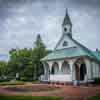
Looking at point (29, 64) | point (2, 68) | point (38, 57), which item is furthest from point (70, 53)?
point (2, 68)

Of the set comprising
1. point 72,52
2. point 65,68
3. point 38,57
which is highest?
point 72,52

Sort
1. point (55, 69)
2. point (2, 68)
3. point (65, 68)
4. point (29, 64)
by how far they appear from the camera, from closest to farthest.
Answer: point (65, 68) < point (55, 69) < point (29, 64) < point (2, 68)

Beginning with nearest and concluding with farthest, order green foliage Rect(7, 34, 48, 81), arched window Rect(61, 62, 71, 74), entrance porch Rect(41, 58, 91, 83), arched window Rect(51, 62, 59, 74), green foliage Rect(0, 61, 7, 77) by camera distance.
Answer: entrance porch Rect(41, 58, 91, 83)
arched window Rect(61, 62, 71, 74)
arched window Rect(51, 62, 59, 74)
green foliage Rect(7, 34, 48, 81)
green foliage Rect(0, 61, 7, 77)

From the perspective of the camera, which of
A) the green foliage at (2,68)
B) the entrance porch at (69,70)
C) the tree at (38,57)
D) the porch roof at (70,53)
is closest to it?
the porch roof at (70,53)

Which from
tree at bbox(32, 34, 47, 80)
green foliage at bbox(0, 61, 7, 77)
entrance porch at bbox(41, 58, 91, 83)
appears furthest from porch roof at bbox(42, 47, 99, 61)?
green foliage at bbox(0, 61, 7, 77)

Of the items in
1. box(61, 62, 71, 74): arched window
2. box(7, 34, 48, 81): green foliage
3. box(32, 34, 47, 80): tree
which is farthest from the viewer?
box(32, 34, 47, 80): tree

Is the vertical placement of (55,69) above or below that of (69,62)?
below

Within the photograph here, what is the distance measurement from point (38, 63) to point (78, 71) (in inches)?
145

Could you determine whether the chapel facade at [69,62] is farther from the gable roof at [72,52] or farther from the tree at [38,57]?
the tree at [38,57]

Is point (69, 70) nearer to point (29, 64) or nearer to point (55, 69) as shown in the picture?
point (55, 69)

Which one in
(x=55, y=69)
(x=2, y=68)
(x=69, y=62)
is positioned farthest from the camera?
(x=2, y=68)

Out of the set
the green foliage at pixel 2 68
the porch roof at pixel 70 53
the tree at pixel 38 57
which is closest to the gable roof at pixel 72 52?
the porch roof at pixel 70 53

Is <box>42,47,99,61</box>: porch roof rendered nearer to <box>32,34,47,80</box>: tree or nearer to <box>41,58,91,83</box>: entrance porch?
<box>41,58,91,83</box>: entrance porch

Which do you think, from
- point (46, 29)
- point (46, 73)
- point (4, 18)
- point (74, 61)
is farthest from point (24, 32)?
point (46, 73)
